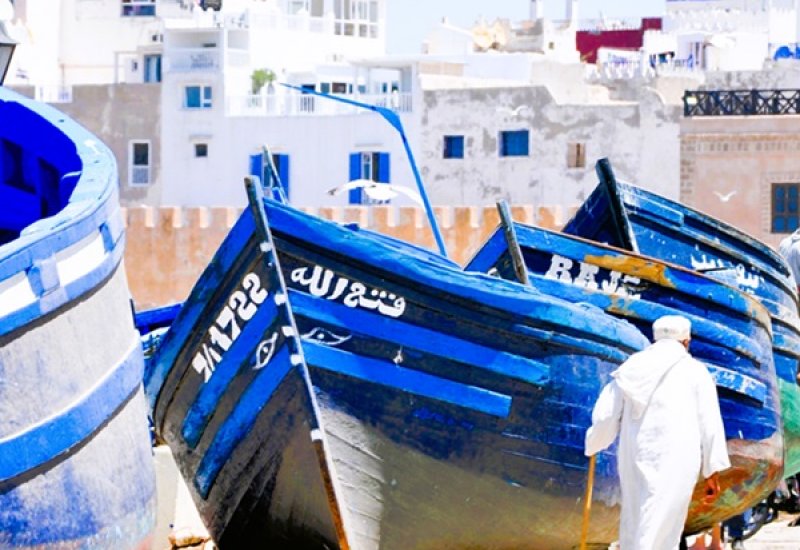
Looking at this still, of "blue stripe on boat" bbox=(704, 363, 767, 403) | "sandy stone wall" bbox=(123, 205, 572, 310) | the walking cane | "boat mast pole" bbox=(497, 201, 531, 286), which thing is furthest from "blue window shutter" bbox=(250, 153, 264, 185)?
the walking cane

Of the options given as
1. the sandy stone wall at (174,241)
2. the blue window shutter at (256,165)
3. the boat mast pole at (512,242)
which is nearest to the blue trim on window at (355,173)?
the blue window shutter at (256,165)

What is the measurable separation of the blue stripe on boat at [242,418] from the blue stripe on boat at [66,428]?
7.54 ft

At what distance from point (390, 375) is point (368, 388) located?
111 millimetres

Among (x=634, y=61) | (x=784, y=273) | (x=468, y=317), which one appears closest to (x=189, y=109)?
(x=634, y=61)

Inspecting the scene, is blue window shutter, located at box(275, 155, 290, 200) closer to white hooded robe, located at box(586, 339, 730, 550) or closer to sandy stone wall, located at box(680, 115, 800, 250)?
sandy stone wall, located at box(680, 115, 800, 250)

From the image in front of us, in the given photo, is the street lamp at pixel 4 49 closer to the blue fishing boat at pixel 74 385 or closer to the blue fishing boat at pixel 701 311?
the blue fishing boat at pixel 74 385

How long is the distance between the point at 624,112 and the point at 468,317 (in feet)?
98.1

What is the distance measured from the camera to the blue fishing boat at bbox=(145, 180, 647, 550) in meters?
9.55

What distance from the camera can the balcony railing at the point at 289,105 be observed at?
138 feet

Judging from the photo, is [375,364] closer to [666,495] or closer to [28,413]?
[666,495]

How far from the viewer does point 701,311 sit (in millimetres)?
11734

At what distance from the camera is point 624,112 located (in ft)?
129

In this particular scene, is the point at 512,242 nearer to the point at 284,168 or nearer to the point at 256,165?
the point at 284,168

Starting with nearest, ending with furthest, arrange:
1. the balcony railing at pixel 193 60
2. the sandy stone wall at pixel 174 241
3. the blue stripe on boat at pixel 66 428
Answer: the blue stripe on boat at pixel 66 428 < the sandy stone wall at pixel 174 241 < the balcony railing at pixel 193 60
